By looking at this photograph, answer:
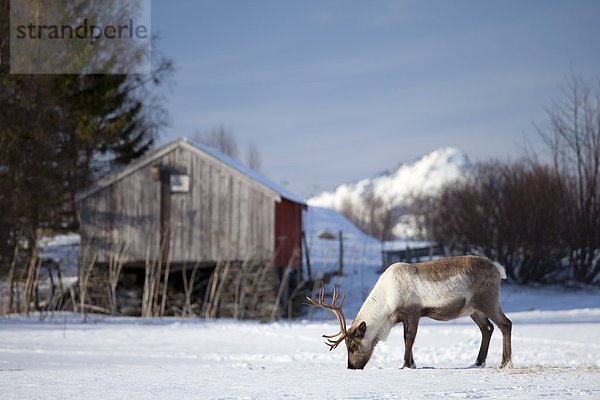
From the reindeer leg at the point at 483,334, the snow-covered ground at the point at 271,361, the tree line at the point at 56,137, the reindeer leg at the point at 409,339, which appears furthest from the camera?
the tree line at the point at 56,137

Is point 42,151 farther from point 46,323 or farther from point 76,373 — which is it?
point 76,373

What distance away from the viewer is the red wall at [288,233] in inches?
968

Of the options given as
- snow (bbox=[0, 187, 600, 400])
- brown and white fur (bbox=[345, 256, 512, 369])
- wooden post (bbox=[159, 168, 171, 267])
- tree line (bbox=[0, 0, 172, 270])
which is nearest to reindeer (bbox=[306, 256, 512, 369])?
brown and white fur (bbox=[345, 256, 512, 369])

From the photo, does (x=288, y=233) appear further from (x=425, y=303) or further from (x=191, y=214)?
(x=425, y=303)

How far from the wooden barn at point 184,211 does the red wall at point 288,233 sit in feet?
0.27

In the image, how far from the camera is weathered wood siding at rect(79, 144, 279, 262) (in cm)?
2383

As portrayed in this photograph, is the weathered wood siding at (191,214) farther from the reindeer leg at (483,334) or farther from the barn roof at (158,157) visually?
the reindeer leg at (483,334)

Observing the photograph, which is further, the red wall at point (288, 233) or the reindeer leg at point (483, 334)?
the red wall at point (288, 233)

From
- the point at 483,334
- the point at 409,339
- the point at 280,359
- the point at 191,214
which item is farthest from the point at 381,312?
the point at 191,214

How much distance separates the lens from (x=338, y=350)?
12.0 m

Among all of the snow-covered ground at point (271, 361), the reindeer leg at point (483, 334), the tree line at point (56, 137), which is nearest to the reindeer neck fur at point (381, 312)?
the snow-covered ground at point (271, 361)

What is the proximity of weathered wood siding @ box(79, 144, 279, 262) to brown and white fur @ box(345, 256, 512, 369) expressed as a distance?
1595 centimetres

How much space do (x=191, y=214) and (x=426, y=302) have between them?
57.2 ft

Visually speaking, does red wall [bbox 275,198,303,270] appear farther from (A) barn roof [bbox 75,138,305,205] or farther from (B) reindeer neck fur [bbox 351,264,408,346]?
(B) reindeer neck fur [bbox 351,264,408,346]
